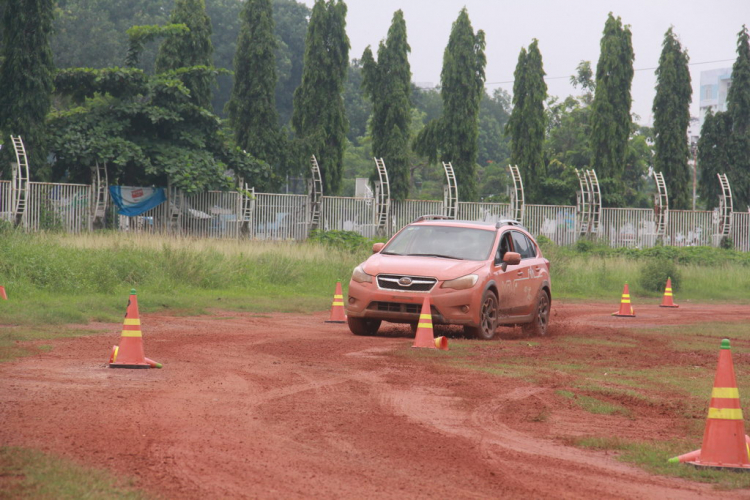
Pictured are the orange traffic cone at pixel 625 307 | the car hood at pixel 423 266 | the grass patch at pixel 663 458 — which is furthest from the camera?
the orange traffic cone at pixel 625 307

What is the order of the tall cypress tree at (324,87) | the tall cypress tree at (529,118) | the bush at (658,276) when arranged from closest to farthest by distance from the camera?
the bush at (658,276) → the tall cypress tree at (324,87) → the tall cypress tree at (529,118)

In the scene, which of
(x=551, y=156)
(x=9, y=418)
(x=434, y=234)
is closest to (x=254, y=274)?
(x=434, y=234)

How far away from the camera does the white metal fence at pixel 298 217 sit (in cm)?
3048

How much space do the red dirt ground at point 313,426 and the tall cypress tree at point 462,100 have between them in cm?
3276

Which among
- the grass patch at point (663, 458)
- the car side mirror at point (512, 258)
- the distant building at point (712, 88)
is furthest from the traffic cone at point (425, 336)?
the distant building at point (712, 88)

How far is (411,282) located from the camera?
44.9 feet

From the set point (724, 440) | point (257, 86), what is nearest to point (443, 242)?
point (724, 440)

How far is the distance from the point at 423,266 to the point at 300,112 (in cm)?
2967

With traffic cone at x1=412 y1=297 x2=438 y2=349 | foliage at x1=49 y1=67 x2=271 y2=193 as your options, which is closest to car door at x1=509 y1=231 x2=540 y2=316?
traffic cone at x1=412 y1=297 x2=438 y2=349

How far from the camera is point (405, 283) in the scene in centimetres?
1370

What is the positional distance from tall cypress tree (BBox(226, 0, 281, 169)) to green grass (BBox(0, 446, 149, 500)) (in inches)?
1380

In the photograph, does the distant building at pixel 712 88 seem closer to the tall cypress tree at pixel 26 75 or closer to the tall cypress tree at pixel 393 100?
the tall cypress tree at pixel 393 100

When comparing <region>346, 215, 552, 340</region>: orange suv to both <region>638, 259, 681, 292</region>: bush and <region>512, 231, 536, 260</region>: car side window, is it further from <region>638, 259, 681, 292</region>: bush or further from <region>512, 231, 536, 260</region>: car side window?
<region>638, 259, 681, 292</region>: bush

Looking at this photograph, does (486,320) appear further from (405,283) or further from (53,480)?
(53,480)
